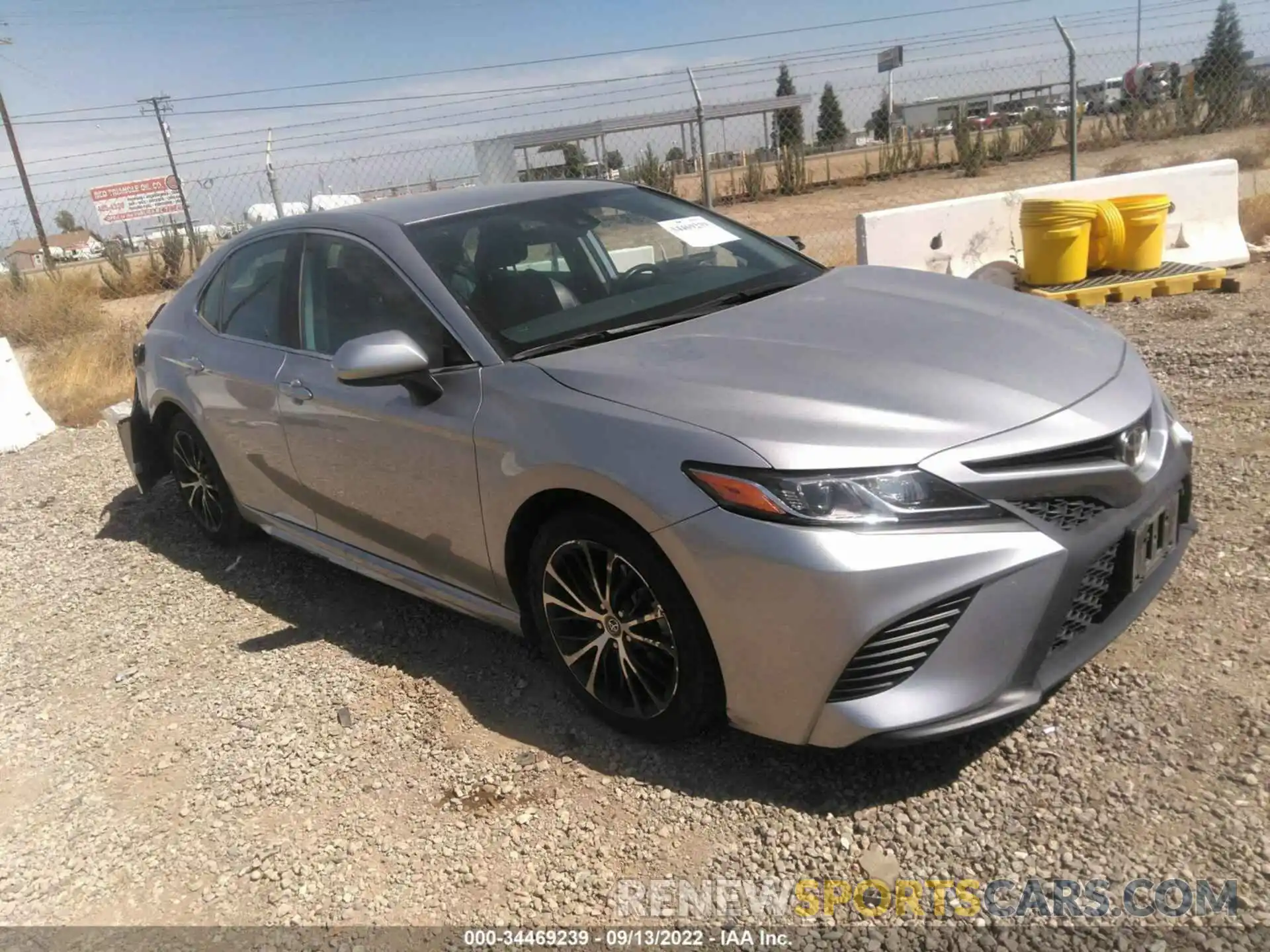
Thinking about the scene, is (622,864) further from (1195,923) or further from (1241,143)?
(1241,143)

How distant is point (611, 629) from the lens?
279 cm

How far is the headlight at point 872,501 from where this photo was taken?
224 cm

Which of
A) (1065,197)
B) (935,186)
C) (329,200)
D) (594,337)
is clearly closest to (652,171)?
(935,186)

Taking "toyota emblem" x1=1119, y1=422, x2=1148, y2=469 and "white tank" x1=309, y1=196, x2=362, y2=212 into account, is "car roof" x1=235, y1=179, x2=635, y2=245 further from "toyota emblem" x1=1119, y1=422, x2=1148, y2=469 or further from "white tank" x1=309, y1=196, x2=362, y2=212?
"white tank" x1=309, y1=196, x2=362, y2=212

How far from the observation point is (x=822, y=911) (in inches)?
88.6

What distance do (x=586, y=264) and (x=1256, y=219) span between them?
28.4 ft

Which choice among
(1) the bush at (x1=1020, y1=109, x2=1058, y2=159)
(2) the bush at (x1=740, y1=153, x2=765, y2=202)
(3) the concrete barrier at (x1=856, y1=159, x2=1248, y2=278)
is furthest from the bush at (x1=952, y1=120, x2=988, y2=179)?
(3) the concrete barrier at (x1=856, y1=159, x2=1248, y2=278)

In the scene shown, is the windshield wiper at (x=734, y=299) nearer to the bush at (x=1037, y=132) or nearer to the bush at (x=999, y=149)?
the bush at (x=1037, y=132)

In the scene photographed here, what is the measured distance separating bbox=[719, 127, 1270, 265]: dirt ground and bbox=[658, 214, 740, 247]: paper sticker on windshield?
10748 millimetres

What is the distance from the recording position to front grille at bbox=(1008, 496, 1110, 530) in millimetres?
2289

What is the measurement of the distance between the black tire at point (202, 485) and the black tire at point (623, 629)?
234 centimetres

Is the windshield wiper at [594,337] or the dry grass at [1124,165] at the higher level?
the windshield wiper at [594,337]

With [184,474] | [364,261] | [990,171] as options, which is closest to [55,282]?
[184,474]

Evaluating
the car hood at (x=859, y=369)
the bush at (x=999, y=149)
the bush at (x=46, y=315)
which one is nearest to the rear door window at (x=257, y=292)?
the car hood at (x=859, y=369)
